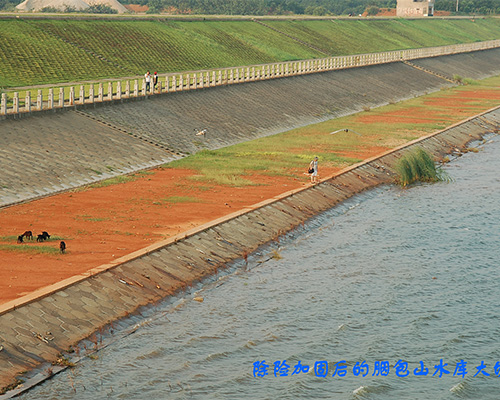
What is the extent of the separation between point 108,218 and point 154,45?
2176 inches

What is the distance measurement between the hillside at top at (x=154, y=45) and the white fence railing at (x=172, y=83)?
4.59m

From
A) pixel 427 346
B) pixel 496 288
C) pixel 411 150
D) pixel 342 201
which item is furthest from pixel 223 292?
pixel 411 150

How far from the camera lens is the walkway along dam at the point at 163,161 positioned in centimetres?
2181

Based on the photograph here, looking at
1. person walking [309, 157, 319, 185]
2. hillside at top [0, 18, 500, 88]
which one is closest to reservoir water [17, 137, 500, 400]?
person walking [309, 157, 319, 185]

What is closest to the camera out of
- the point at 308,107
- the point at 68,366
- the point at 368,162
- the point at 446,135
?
the point at 68,366

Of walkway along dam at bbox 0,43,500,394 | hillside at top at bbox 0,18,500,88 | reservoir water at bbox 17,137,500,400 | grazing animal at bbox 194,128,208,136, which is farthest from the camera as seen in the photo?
hillside at top at bbox 0,18,500,88

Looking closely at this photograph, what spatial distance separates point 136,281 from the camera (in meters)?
24.9

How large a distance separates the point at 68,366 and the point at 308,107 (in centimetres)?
5210

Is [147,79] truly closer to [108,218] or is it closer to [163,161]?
[163,161]

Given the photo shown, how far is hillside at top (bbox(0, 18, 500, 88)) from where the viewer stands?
6894 centimetres

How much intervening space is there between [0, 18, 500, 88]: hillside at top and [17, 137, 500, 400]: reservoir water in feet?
122

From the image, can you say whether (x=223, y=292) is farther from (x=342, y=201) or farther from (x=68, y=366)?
(x=342, y=201)

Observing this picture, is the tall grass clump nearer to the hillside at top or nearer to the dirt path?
the dirt path

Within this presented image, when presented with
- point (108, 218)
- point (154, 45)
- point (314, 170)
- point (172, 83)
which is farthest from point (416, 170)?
Result: point (154, 45)
